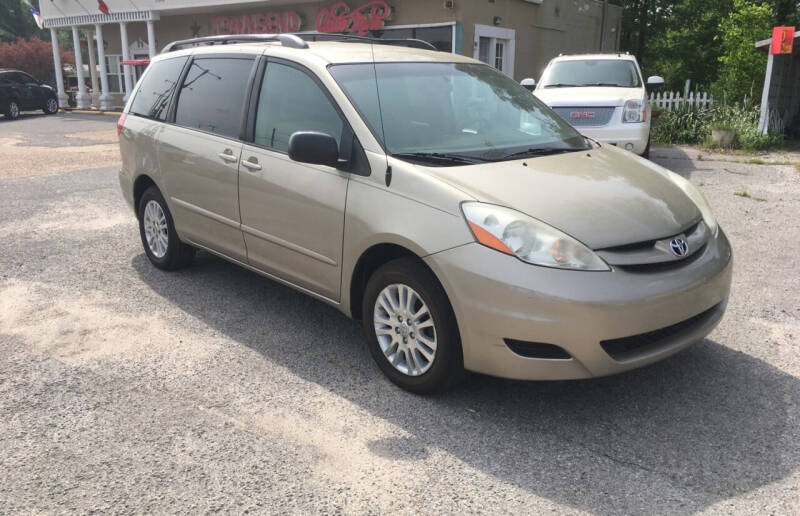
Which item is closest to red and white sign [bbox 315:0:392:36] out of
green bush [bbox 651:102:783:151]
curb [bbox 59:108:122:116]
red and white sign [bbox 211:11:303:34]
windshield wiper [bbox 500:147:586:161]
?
red and white sign [bbox 211:11:303:34]

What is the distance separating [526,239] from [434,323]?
63 centimetres

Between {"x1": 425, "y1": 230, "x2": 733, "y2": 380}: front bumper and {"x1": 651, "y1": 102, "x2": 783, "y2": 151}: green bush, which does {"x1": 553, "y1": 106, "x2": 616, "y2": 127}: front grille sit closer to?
{"x1": 651, "y1": 102, "x2": 783, "y2": 151}: green bush

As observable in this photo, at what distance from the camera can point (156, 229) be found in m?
5.70

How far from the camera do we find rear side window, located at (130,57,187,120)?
5430mm

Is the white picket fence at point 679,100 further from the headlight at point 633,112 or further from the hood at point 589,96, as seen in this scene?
the headlight at point 633,112

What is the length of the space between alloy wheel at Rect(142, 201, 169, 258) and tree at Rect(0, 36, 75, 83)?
4470 cm

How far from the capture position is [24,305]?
502cm

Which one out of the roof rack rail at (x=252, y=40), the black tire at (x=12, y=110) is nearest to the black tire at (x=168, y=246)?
the roof rack rail at (x=252, y=40)

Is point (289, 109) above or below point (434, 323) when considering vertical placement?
above

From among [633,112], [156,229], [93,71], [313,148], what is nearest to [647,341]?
[313,148]

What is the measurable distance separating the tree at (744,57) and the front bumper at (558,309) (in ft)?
45.0

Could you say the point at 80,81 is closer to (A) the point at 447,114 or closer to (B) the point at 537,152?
(A) the point at 447,114

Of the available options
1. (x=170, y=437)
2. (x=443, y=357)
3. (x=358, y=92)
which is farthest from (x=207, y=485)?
(x=358, y=92)

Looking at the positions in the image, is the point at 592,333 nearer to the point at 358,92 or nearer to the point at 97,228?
the point at 358,92
